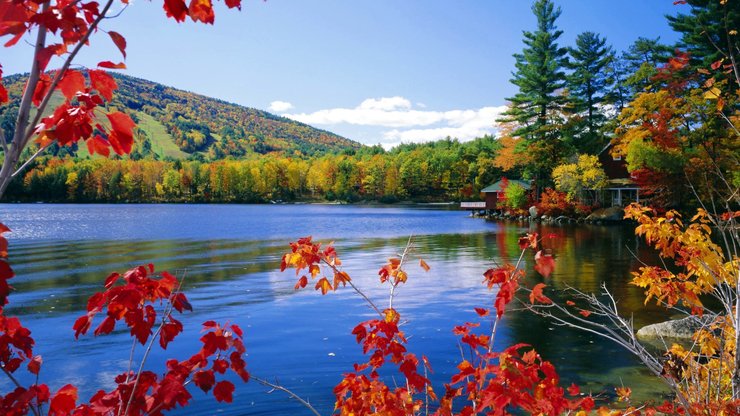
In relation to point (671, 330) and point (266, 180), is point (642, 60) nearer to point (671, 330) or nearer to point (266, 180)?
point (671, 330)

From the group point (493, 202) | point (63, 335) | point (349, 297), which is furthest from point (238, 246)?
point (493, 202)

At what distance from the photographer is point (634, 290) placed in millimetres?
13445

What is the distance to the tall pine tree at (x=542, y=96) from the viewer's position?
Answer: 4438 cm

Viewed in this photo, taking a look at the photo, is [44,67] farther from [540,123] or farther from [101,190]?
[101,190]

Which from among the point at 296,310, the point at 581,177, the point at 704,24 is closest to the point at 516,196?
the point at 581,177

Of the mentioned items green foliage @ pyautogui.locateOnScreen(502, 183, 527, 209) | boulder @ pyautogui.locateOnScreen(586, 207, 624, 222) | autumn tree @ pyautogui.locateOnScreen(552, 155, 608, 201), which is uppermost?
autumn tree @ pyautogui.locateOnScreen(552, 155, 608, 201)

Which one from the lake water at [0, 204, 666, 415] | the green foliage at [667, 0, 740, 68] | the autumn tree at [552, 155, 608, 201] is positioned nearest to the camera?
the lake water at [0, 204, 666, 415]

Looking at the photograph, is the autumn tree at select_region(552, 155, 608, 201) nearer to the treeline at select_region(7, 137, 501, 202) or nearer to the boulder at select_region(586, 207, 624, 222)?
the boulder at select_region(586, 207, 624, 222)

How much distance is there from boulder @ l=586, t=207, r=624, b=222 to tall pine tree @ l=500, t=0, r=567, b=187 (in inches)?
266

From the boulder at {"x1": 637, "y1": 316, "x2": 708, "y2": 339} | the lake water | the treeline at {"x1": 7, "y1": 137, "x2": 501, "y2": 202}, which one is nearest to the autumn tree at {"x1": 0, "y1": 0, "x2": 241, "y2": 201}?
the lake water

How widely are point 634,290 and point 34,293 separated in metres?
15.4

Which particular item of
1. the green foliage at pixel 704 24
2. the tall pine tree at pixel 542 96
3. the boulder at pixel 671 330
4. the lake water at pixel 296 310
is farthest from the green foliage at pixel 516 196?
the boulder at pixel 671 330

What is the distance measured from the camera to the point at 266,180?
115m

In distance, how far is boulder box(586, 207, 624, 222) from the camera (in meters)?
38.5
